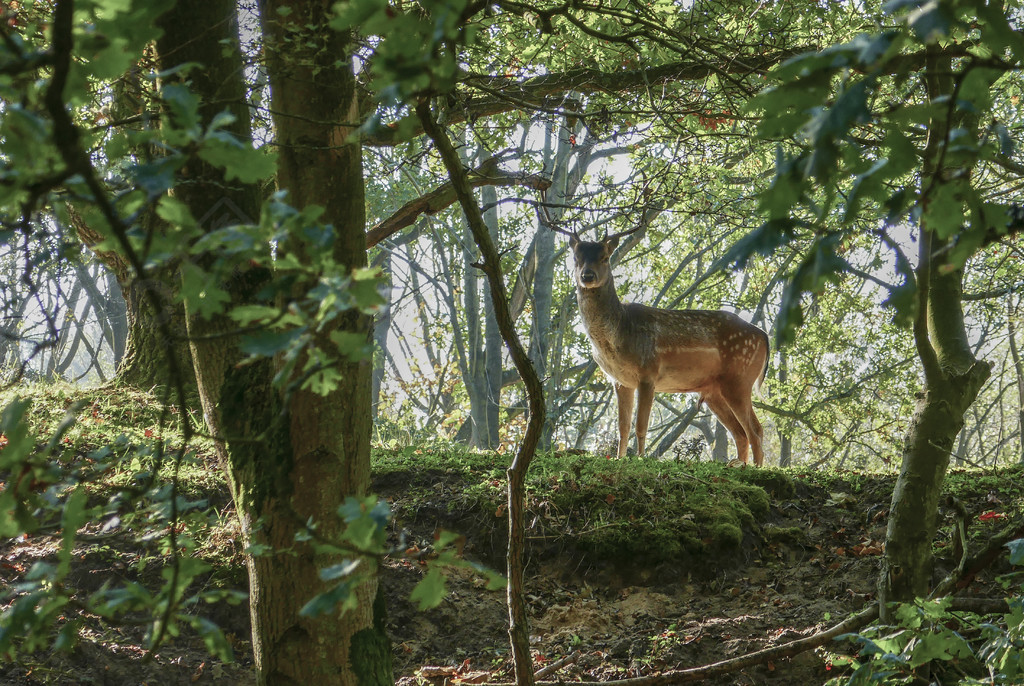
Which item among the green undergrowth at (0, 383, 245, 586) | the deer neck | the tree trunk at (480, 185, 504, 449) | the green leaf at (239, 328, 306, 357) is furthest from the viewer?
the tree trunk at (480, 185, 504, 449)

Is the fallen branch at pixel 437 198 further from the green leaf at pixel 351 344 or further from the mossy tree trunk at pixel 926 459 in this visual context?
the green leaf at pixel 351 344

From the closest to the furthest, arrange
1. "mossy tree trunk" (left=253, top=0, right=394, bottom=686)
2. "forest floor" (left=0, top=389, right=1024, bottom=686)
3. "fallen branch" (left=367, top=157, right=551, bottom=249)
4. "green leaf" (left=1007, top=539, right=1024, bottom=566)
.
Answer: "green leaf" (left=1007, top=539, right=1024, bottom=566), "mossy tree trunk" (left=253, top=0, right=394, bottom=686), "fallen branch" (left=367, top=157, right=551, bottom=249), "forest floor" (left=0, top=389, right=1024, bottom=686)

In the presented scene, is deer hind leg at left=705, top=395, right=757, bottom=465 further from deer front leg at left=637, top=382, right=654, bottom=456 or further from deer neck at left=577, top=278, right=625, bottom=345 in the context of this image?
deer neck at left=577, top=278, right=625, bottom=345

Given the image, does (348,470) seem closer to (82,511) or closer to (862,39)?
(82,511)

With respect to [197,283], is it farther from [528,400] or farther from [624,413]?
[624,413]

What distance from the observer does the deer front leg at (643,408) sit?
8.52 metres

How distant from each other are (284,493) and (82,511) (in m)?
1.34

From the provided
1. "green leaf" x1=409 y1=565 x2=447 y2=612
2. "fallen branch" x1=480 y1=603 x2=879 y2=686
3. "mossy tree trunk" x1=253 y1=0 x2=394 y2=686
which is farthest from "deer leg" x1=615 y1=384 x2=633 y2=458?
"green leaf" x1=409 y1=565 x2=447 y2=612

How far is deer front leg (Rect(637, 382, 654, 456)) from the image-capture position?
8523mm

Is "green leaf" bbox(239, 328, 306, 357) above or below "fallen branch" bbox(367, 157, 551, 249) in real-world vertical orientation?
below

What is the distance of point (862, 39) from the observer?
1078 millimetres

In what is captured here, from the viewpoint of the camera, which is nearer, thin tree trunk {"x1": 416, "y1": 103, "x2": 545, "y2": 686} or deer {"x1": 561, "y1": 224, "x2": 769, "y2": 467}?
thin tree trunk {"x1": 416, "y1": 103, "x2": 545, "y2": 686}

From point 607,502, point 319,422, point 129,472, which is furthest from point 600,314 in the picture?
point 319,422

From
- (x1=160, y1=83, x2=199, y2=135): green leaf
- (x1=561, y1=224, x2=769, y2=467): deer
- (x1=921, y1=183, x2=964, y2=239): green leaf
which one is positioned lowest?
(x1=921, y1=183, x2=964, y2=239): green leaf
